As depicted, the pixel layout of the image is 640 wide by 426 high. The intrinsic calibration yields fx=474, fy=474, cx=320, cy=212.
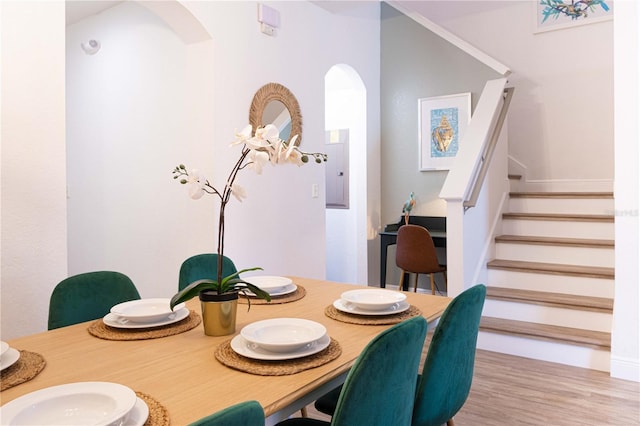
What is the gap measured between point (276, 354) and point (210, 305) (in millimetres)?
302

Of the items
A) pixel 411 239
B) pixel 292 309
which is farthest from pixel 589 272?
pixel 292 309

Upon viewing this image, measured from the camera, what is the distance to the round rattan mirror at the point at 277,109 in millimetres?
3488

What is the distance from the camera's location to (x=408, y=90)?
16.9ft

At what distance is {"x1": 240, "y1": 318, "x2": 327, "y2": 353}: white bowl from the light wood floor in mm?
1303

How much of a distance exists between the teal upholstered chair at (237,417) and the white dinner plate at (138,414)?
0.87ft

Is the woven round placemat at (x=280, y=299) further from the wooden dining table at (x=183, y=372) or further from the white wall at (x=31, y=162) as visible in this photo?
the white wall at (x=31, y=162)

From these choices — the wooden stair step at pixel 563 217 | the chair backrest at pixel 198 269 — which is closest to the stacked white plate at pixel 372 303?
the chair backrest at pixel 198 269

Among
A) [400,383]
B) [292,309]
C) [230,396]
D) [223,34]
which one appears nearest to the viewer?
[230,396]

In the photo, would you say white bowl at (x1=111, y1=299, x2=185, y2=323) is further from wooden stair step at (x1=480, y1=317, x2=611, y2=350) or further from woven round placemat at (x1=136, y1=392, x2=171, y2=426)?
wooden stair step at (x1=480, y1=317, x2=611, y2=350)

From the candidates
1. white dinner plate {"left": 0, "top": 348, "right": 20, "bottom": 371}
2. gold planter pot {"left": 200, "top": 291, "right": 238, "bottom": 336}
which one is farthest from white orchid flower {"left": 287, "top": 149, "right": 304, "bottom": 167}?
white dinner plate {"left": 0, "top": 348, "right": 20, "bottom": 371}

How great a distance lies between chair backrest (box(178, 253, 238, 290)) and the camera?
225cm

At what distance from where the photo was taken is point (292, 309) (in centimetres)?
178

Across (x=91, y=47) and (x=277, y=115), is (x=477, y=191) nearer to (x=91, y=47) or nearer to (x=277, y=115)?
(x=277, y=115)

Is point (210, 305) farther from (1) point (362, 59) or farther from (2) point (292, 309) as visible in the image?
(1) point (362, 59)
